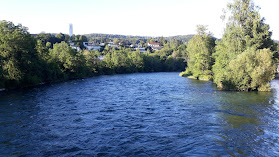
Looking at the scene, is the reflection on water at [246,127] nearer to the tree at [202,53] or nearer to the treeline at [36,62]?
the treeline at [36,62]

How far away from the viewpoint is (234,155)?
12.5m

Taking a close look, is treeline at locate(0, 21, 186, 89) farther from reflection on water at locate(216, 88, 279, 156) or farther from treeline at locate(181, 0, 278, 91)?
treeline at locate(181, 0, 278, 91)

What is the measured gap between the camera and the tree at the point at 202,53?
211 feet

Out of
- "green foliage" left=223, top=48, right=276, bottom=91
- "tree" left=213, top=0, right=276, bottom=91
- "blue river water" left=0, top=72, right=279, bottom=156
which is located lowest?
"blue river water" left=0, top=72, right=279, bottom=156

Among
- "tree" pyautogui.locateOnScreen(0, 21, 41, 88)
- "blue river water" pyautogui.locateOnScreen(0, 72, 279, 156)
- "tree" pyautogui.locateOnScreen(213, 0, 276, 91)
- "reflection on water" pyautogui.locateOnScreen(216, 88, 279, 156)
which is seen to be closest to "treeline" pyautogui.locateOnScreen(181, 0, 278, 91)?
"tree" pyautogui.locateOnScreen(213, 0, 276, 91)

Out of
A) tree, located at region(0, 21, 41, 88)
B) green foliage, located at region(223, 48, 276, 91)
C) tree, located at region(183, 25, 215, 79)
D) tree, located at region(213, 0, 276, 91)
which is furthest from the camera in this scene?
tree, located at region(183, 25, 215, 79)

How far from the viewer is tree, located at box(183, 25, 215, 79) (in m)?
64.4

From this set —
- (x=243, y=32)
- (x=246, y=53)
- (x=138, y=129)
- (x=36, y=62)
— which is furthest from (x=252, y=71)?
(x=36, y=62)

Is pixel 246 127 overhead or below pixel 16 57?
below

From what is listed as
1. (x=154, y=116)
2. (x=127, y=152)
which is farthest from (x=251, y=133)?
(x=127, y=152)

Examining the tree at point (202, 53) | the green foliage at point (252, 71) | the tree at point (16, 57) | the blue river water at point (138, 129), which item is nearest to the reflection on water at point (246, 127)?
the blue river water at point (138, 129)

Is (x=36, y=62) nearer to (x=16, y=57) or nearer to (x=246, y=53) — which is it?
(x=16, y=57)

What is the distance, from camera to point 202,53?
6419 centimetres

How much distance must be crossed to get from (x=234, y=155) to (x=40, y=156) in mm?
11079
